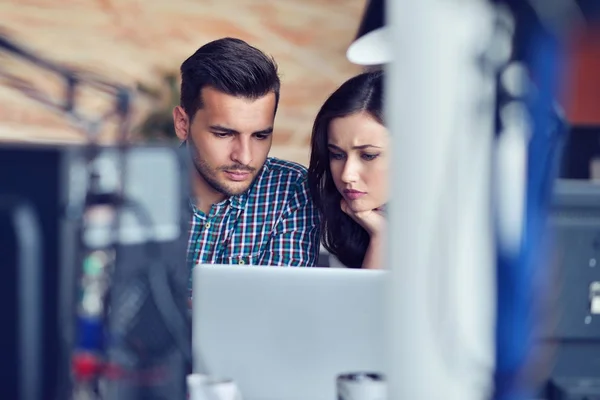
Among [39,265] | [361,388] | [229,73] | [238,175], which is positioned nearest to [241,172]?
[238,175]

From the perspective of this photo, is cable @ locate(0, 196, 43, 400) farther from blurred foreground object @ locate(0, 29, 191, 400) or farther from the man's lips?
the man's lips

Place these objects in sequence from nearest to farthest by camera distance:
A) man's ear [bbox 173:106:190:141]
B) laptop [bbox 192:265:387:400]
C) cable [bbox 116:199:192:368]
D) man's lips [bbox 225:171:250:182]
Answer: cable [bbox 116:199:192:368] → laptop [bbox 192:265:387:400] → man's lips [bbox 225:171:250:182] → man's ear [bbox 173:106:190:141]

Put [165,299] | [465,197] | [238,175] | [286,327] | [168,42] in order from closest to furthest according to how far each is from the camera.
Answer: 1. [465,197]
2. [165,299]
3. [286,327]
4. [238,175]
5. [168,42]

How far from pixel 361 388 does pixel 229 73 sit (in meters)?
1.65

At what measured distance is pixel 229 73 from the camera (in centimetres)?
246

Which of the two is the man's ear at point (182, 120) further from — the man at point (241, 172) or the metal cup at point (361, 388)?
the metal cup at point (361, 388)

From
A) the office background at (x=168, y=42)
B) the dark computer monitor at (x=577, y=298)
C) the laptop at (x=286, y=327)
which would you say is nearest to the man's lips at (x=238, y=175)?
the office background at (x=168, y=42)

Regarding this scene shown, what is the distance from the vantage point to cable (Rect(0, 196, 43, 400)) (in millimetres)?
594

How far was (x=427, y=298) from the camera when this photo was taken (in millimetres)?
568

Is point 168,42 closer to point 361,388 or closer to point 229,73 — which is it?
point 229,73

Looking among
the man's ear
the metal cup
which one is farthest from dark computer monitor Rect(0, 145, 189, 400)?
the man's ear

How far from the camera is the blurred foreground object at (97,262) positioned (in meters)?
0.60

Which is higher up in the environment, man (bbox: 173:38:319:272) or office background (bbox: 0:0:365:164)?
office background (bbox: 0:0:365:164)

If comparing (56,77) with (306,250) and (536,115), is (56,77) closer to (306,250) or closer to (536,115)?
(536,115)
